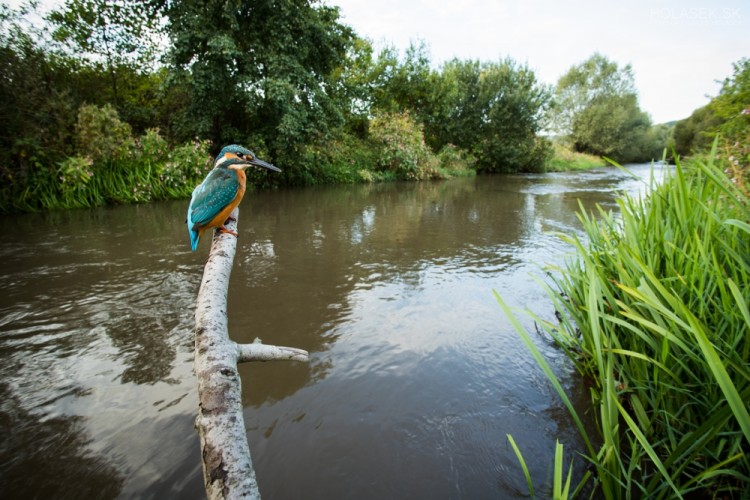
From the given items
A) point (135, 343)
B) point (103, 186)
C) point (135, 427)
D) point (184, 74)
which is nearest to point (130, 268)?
point (135, 343)

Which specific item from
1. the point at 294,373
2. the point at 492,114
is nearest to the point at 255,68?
the point at 294,373

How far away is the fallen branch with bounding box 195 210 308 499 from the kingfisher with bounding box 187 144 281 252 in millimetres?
846

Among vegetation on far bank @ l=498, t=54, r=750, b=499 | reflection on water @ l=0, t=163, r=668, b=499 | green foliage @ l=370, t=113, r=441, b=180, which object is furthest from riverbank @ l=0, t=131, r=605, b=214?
vegetation on far bank @ l=498, t=54, r=750, b=499

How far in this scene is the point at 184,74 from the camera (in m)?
10.1

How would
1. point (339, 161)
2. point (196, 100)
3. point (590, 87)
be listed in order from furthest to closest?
point (590, 87), point (339, 161), point (196, 100)

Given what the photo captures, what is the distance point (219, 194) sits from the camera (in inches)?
86.3

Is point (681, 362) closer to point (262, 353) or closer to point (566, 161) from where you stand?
point (262, 353)

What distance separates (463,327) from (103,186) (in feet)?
32.6

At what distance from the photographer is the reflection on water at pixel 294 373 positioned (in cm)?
161

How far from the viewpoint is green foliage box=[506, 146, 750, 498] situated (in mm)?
1089

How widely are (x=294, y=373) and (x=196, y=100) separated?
11.4 meters

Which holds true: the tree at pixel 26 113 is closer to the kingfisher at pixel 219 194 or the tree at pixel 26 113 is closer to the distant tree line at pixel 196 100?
the distant tree line at pixel 196 100

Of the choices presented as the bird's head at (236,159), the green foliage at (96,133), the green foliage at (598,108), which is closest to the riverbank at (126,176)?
the green foliage at (96,133)

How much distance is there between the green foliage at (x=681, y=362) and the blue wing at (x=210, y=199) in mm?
2099
